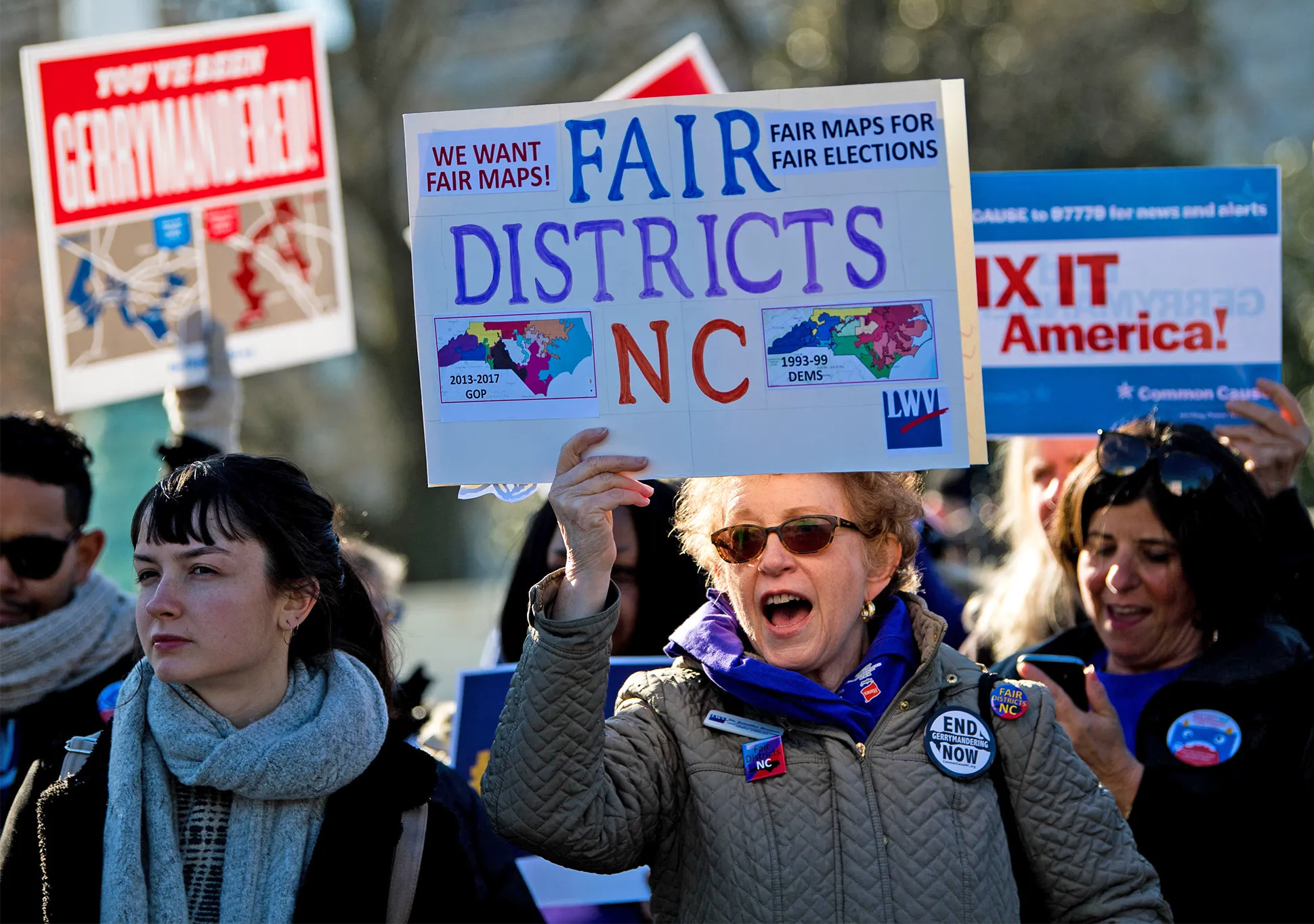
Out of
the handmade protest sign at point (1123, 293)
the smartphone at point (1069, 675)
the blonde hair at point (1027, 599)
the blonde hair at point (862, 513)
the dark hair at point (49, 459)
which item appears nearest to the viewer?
the blonde hair at point (862, 513)

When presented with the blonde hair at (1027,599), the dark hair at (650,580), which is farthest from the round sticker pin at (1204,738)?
the dark hair at (650,580)

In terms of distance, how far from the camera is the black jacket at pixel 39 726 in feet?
11.0

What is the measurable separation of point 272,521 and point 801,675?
987mm

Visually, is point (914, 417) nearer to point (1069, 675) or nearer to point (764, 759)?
point (764, 759)

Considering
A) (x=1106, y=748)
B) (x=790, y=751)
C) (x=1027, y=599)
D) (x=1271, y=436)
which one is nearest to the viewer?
(x=790, y=751)

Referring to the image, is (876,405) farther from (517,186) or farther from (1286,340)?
(1286,340)

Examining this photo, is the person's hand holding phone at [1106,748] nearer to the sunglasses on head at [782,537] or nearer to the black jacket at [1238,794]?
the black jacket at [1238,794]

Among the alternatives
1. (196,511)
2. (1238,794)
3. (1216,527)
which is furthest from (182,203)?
(1238,794)

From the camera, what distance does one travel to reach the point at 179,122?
15.5ft

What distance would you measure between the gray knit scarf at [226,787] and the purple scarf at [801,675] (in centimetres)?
63

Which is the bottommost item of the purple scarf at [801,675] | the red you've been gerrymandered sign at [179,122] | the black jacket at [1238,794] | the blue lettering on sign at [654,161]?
the black jacket at [1238,794]

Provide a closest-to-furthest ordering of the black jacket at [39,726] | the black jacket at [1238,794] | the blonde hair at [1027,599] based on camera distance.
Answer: the black jacket at [1238,794]
the black jacket at [39,726]
the blonde hair at [1027,599]

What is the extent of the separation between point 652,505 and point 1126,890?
1791 mm

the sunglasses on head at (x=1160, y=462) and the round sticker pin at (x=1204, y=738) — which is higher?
the sunglasses on head at (x=1160, y=462)
